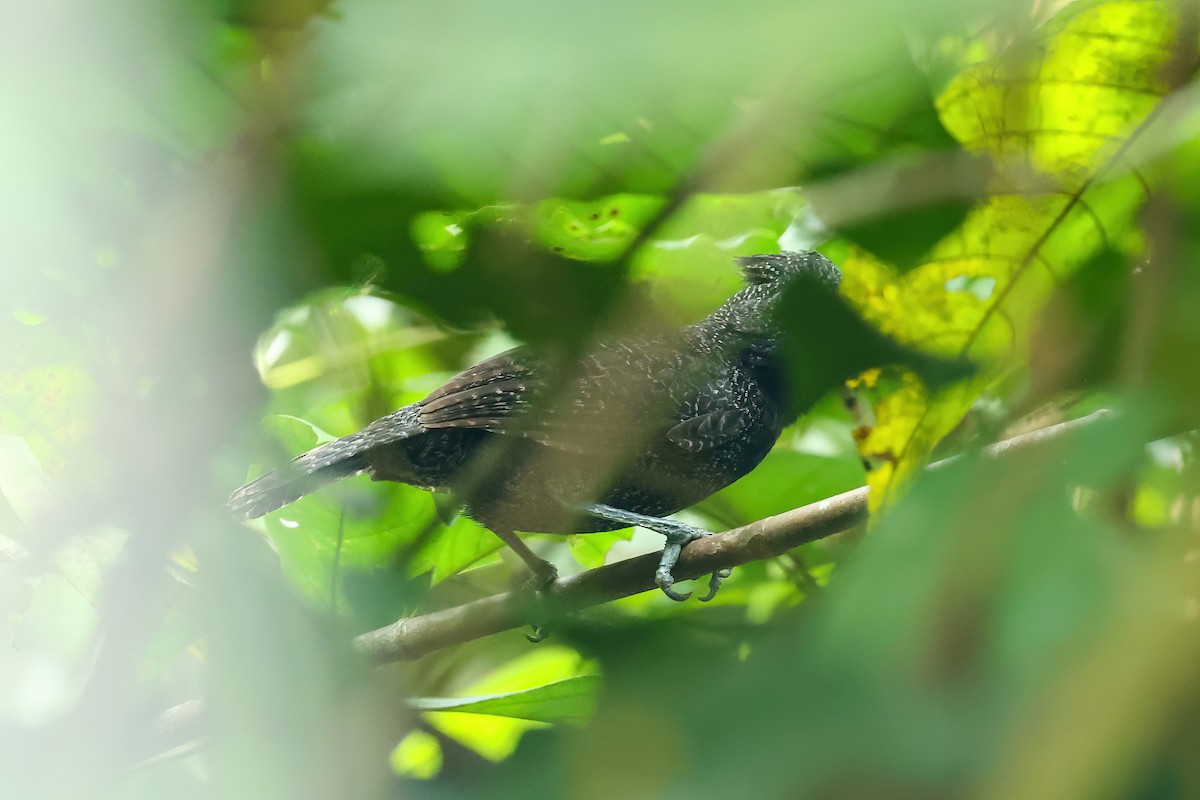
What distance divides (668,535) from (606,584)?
0.04 meters

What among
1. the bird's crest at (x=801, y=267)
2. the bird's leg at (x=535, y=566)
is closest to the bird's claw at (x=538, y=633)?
the bird's leg at (x=535, y=566)

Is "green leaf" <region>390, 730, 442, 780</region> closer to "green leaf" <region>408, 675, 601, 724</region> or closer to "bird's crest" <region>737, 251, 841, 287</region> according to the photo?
"green leaf" <region>408, 675, 601, 724</region>

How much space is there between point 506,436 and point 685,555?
3.0 inches

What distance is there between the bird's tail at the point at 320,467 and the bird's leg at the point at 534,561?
0.05 m

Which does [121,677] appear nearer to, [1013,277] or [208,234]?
[208,234]

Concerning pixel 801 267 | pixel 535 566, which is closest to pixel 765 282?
pixel 801 267

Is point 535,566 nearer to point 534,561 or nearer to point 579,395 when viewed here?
point 534,561

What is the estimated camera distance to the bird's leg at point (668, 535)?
0.87 feet

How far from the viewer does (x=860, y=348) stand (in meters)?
0.21

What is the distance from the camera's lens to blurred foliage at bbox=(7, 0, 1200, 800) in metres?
0.16

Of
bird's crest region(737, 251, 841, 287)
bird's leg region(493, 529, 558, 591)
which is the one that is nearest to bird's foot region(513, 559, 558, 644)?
bird's leg region(493, 529, 558, 591)

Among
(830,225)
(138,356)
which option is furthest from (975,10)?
(138,356)

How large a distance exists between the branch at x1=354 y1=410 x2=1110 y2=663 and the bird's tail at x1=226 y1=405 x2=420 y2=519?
5 centimetres

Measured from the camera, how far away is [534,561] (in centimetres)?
31
